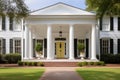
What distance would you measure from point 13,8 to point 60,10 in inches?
620

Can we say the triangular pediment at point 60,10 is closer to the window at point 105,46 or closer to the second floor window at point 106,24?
the second floor window at point 106,24

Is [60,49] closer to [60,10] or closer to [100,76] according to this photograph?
[60,10]

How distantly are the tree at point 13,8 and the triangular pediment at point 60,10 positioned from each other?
47.3 feet

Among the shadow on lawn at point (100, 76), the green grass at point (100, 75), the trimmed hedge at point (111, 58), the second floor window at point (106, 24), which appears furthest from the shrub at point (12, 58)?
the shadow on lawn at point (100, 76)

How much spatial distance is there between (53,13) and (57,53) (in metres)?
8.29

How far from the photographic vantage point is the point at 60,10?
119 ft

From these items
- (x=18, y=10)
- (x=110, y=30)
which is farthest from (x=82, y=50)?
(x=18, y=10)

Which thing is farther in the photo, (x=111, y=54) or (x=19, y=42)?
(x=19, y=42)

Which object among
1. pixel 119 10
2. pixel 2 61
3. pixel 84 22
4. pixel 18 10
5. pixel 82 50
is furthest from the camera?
pixel 2 61

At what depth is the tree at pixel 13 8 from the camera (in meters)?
20.7

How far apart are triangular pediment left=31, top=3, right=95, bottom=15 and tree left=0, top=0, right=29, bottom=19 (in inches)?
568

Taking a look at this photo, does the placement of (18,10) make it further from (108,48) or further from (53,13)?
(108,48)

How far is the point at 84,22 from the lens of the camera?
36.0 meters

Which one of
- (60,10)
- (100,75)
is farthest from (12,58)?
(100,75)
